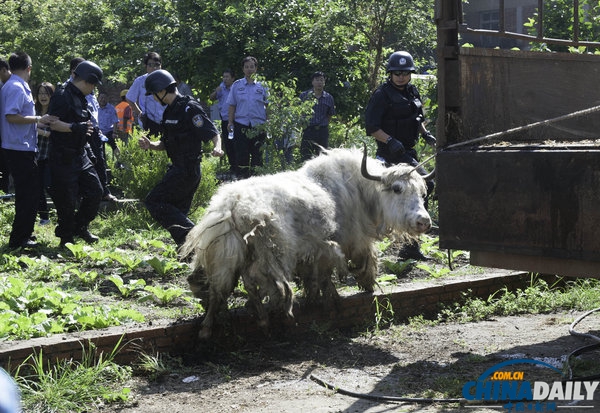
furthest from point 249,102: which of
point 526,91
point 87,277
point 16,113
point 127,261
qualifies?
point 526,91

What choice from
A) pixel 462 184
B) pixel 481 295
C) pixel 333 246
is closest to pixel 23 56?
pixel 333 246

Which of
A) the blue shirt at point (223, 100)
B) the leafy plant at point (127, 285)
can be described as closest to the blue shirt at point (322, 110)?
the blue shirt at point (223, 100)

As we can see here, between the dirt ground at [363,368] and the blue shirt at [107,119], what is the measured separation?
13106 millimetres

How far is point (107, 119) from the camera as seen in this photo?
18.9m

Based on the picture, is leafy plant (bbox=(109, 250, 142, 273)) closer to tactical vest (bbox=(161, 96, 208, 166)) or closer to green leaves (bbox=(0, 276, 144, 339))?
tactical vest (bbox=(161, 96, 208, 166))

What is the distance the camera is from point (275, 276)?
236 inches

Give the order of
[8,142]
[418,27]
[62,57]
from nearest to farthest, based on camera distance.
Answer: [8,142]
[418,27]
[62,57]

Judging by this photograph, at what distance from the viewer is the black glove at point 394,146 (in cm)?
870

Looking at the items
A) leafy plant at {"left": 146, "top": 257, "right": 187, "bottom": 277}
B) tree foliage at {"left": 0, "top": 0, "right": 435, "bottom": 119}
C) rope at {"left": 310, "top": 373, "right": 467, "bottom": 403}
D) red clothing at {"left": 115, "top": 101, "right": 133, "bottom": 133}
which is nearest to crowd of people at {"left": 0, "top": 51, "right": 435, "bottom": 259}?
leafy plant at {"left": 146, "top": 257, "right": 187, "bottom": 277}

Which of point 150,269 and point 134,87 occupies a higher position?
point 134,87

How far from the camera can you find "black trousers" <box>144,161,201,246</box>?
27.4ft

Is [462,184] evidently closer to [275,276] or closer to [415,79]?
[275,276]

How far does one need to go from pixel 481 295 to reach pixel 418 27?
38.1 feet

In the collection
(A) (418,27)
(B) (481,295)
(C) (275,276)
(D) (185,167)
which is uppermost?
(A) (418,27)
